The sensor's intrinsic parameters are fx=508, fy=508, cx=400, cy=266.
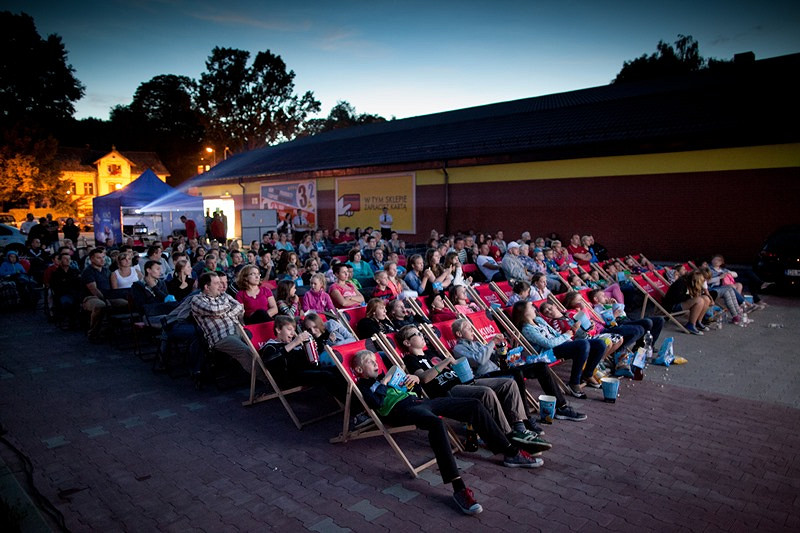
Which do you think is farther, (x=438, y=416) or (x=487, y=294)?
(x=487, y=294)

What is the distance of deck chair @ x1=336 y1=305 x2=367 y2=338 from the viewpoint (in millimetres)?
6242

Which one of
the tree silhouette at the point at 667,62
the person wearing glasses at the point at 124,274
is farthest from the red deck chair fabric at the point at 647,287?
the tree silhouette at the point at 667,62

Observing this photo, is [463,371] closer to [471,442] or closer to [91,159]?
[471,442]

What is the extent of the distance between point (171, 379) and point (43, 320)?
5.96m

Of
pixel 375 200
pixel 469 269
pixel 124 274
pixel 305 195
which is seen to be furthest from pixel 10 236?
pixel 469 269

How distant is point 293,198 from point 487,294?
70.1 feet

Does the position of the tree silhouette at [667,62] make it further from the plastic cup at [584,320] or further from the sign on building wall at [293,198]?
the plastic cup at [584,320]

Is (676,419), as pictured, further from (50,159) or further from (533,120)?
(50,159)

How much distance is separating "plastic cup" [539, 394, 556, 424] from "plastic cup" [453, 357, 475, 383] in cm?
79

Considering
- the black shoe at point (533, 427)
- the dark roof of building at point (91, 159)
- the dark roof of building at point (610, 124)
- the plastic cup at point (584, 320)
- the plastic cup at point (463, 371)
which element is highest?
the dark roof of building at point (91, 159)

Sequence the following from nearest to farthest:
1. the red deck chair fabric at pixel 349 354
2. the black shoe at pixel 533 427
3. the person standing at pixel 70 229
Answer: the black shoe at pixel 533 427
the red deck chair fabric at pixel 349 354
the person standing at pixel 70 229

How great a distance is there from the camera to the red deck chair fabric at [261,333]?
5934 mm

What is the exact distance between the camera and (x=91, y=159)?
193 feet

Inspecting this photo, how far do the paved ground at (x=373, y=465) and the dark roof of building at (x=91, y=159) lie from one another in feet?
190
